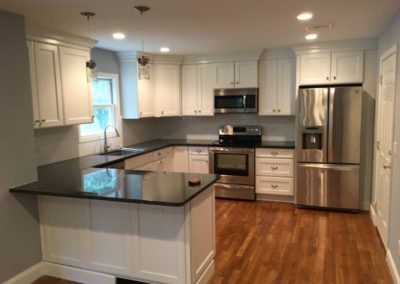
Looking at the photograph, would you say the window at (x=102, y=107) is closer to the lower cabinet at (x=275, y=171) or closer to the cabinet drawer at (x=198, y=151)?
the cabinet drawer at (x=198, y=151)

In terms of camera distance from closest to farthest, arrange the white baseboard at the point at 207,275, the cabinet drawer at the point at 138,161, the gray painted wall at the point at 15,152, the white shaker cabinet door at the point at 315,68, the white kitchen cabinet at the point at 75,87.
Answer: the gray painted wall at the point at 15,152, the white baseboard at the point at 207,275, the white kitchen cabinet at the point at 75,87, the cabinet drawer at the point at 138,161, the white shaker cabinet door at the point at 315,68

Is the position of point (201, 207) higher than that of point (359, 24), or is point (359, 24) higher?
point (359, 24)

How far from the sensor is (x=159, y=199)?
234 centimetres

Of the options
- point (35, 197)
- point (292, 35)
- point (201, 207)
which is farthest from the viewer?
point (292, 35)

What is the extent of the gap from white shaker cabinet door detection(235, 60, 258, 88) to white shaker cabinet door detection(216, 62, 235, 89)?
7 cm

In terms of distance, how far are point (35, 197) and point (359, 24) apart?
11.9 feet

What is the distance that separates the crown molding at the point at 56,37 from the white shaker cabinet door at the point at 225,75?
2200 mm

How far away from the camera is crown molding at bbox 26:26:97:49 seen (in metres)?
3.13

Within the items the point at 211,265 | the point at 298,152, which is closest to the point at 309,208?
the point at 298,152

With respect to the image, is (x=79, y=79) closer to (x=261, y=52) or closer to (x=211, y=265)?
(x=211, y=265)

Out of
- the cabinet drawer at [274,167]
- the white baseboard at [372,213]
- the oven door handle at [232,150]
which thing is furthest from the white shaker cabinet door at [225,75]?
the white baseboard at [372,213]

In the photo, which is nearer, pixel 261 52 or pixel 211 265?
pixel 211 265

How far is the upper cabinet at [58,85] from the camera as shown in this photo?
10.5ft

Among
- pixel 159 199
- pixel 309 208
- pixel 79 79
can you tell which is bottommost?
pixel 309 208
